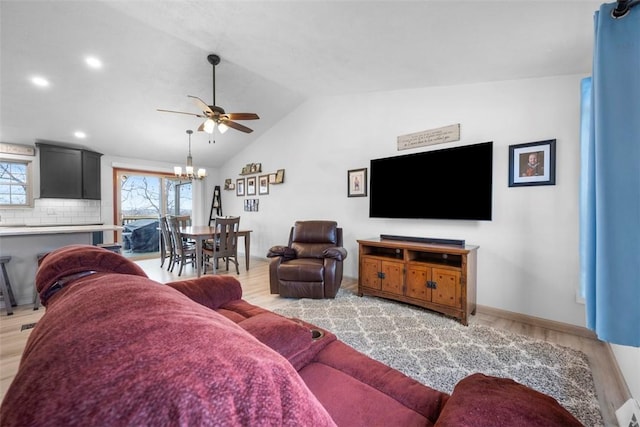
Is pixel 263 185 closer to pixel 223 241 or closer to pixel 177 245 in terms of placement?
pixel 223 241

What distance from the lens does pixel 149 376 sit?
25 cm

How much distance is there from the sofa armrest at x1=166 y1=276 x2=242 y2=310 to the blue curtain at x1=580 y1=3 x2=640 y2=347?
6.16 feet

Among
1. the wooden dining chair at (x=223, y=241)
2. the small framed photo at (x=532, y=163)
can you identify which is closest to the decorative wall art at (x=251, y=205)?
the wooden dining chair at (x=223, y=241)

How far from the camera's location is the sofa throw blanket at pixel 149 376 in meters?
0.23

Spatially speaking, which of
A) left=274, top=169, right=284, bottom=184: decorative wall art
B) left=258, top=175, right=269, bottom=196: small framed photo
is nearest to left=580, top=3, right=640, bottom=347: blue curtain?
left=274, top=169, right=284, bottom=184: decorative wall art

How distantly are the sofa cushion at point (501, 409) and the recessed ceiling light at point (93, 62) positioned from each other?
450cm

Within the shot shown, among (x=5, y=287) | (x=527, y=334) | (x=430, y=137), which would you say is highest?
(x=430, y=137)

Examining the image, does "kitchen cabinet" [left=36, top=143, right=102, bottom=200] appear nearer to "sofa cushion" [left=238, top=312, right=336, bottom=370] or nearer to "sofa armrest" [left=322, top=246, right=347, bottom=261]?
"sofa armrest" [left=322, top=246, right=347, bottom=261]

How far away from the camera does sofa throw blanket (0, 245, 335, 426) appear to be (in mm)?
234

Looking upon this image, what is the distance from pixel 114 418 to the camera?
0.74 feet

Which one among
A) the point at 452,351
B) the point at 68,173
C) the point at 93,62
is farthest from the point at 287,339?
the point at 68,173

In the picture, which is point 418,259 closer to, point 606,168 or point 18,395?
point 606,168

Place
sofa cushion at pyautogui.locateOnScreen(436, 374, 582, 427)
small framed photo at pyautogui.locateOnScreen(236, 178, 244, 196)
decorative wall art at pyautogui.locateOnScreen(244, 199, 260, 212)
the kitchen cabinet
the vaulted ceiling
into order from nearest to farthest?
1. sofa cushion at pyautogui.locateOnScreen(436, 374, 582, 427)
2. the vaulted ceiling
3. the kitchen cabinet
4. decorative wall art at pyautogui.locateOnScreen(244, 199, 260, 212)
5. small framed photo at pyautogui.locateOnScreen(236, 178, 244, 196)

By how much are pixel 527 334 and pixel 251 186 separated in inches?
205
